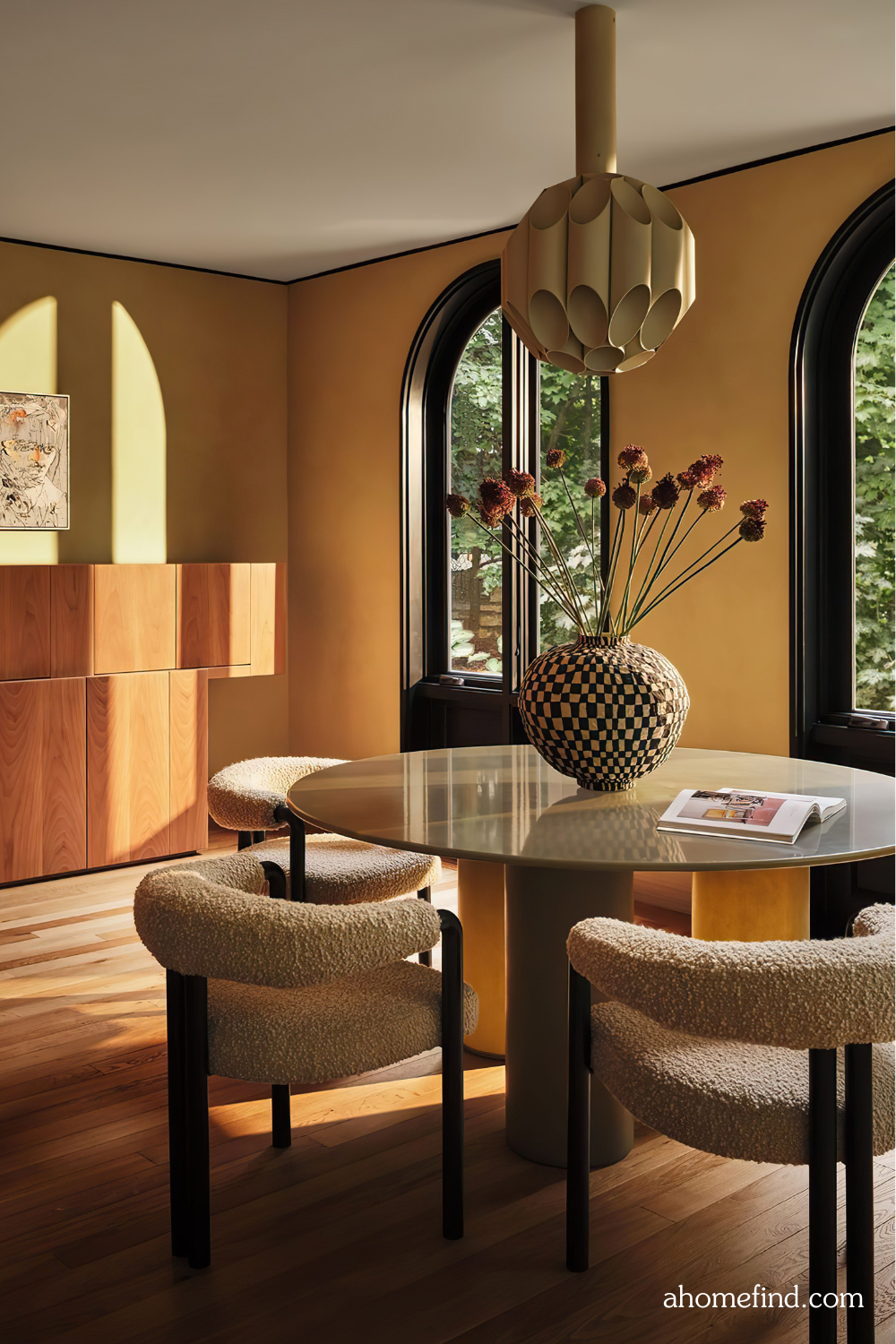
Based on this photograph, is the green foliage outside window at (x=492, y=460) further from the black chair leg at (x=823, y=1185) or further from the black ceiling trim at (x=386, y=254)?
the black chair leg at (x=823, y=1185)

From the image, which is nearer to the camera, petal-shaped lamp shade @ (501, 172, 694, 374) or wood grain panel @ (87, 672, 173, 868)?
petal-shaped lamp shade @ (501, 172, 694, 374)

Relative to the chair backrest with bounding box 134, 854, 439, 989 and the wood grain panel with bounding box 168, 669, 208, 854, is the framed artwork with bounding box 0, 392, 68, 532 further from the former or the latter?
the chair backrest with bounding box 134, 854, 439, 989

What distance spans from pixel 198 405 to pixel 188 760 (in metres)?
1.64

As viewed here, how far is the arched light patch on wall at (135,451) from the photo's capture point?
502cm

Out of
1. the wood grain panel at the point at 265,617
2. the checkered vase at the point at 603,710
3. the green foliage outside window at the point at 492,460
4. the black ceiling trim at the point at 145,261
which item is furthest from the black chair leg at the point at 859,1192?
the black ceiling trim at the point at 145,261

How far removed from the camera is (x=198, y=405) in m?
5.25

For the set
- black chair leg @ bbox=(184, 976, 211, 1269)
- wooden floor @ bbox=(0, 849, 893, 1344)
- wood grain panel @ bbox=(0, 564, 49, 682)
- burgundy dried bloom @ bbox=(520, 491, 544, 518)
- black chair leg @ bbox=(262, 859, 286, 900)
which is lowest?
wooden floor @ bbox=(0, 849, 893, 1344)

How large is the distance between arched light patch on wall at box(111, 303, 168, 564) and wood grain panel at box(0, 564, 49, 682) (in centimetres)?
76

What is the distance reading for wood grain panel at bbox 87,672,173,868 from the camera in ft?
14.9

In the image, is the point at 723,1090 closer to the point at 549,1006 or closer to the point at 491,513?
the point at 549,1006

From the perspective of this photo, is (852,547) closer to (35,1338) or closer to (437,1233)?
(437,1233)

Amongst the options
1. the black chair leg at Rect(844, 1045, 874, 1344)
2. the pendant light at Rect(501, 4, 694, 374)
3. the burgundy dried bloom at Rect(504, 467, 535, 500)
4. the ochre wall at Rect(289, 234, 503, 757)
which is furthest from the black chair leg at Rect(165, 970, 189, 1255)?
the ochre wall at Rect(289, 234, 503, 757)

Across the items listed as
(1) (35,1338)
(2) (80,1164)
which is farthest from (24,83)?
(1) (35,1338)

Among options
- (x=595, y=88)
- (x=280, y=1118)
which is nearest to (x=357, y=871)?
(x=280, y=1118)
